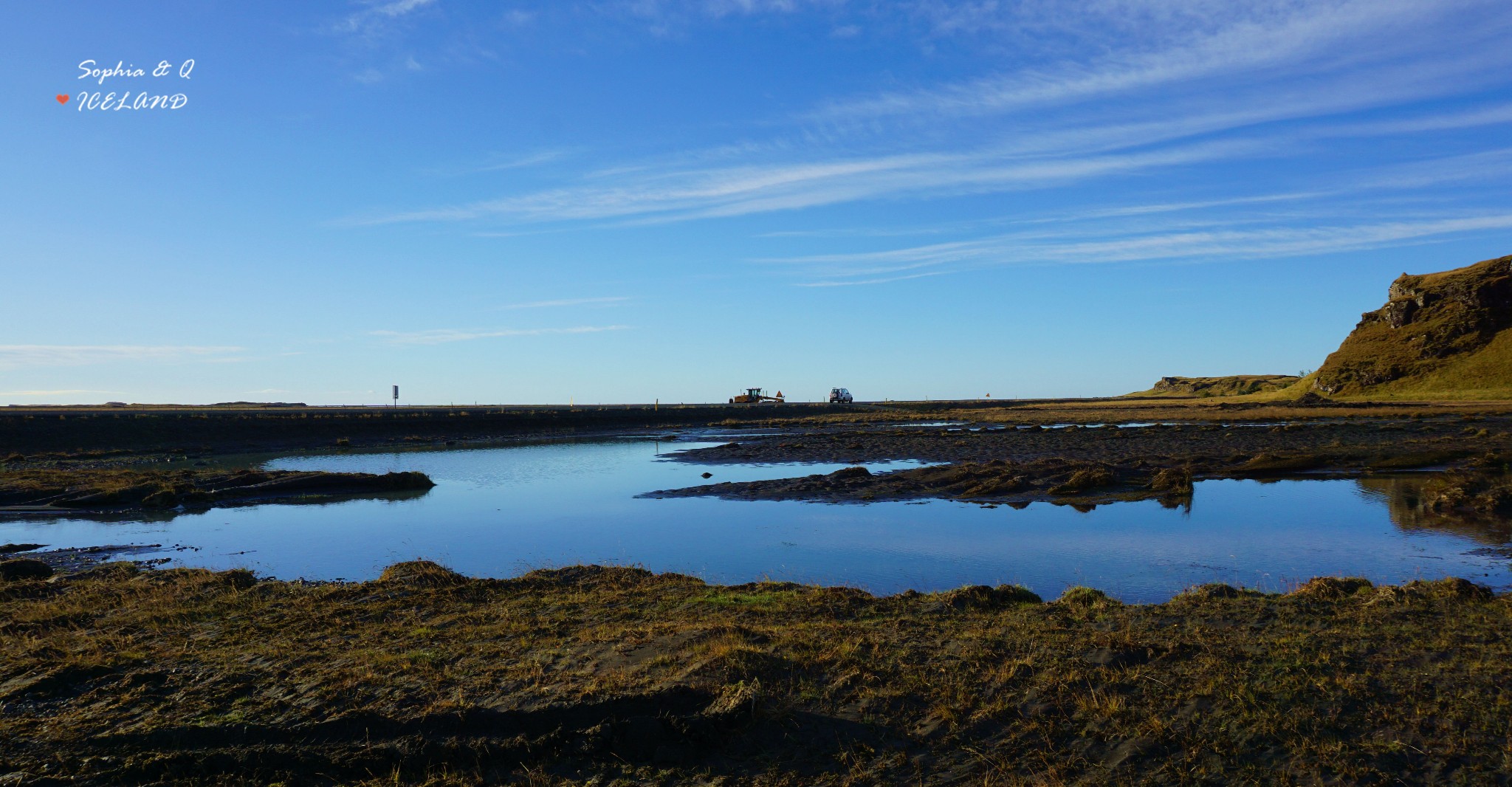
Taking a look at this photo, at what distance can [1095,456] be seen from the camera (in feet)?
121

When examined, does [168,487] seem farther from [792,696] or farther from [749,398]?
[749,398]

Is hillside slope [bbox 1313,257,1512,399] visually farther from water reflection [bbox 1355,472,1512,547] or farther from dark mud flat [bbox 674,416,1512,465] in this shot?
water reflection [bbox 1355,472,1512,547]

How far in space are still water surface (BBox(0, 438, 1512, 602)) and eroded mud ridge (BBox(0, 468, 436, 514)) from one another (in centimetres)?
209

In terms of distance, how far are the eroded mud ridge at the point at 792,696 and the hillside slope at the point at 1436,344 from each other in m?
99.4

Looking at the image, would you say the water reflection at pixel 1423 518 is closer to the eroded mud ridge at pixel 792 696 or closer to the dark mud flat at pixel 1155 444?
the dark mud flat at pixel 1155 444

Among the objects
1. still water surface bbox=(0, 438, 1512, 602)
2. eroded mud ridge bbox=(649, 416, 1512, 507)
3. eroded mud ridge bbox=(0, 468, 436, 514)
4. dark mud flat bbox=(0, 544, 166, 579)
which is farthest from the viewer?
eroded mud ridge bbox=(649, 416, 1512, 507)

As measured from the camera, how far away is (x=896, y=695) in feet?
25.0

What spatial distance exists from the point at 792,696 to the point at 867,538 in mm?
11877

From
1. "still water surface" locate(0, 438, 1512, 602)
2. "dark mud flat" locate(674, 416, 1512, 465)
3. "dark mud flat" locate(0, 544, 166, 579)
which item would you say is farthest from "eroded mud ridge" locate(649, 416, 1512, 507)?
"dark mud flat" locate(0, 544, 166, 579)

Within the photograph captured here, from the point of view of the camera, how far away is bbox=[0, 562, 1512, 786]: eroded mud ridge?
6.59 meters

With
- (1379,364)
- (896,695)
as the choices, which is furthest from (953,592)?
(1379,364)

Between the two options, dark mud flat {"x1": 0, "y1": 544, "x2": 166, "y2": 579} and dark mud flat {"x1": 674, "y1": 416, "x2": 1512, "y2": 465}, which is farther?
dark mud flat {"x1": 674, "y1": 416, "x2": 1512, "y2": 465}

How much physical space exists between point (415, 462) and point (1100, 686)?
43.6 m

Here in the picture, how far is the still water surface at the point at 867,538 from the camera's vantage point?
14977 millimetres
